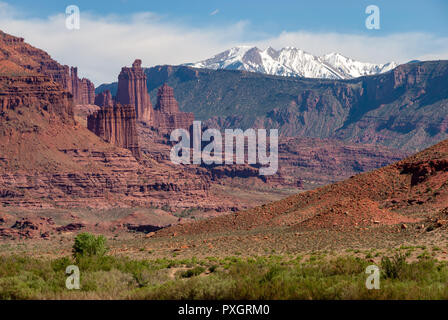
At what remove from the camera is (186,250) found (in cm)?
6003

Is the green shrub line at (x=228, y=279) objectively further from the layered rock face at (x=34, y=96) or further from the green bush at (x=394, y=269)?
the layered rock face at (x=34, y=96)

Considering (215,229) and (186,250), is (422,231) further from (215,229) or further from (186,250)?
(215,229)

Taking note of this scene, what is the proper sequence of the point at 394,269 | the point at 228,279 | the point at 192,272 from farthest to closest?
the point at 192,272 < the point at 228,279 < the point at 394,269

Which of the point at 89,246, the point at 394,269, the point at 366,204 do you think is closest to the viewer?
the point at 394,269

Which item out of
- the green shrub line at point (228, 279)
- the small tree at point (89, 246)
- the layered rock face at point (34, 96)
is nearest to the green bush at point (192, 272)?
the green shrub line at point (228, 279)

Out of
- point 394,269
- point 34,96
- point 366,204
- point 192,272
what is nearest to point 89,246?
point 192,272

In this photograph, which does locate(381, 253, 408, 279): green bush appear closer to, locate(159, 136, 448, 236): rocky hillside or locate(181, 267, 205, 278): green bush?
locate(181, 267, 205, 278): green bush

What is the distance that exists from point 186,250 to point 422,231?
54.6 ft

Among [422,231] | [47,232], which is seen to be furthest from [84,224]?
[422,231]

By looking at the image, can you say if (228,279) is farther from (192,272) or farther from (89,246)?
(89,246)

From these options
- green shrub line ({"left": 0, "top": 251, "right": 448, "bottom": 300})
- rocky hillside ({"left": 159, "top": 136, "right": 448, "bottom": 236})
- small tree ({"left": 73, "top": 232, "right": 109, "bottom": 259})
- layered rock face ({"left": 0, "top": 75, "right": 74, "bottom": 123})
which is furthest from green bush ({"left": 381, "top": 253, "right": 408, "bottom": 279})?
layered rock face ({"left": 0, "top": 75, "right": 74, "bottom": 123})

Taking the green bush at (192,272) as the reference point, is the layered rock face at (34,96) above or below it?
above
